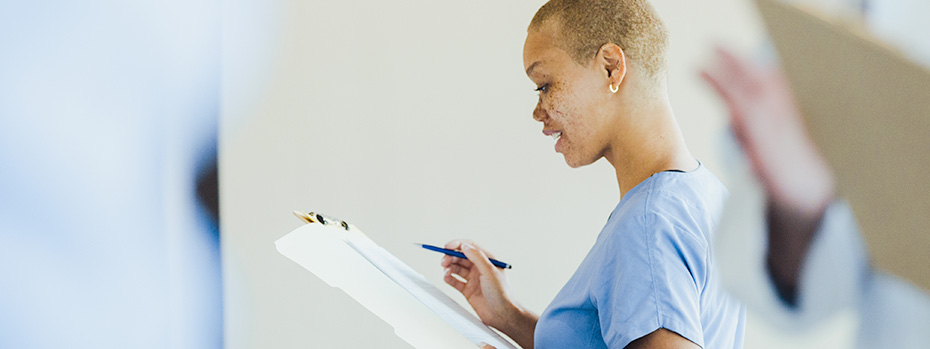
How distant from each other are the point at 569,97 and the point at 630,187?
11cm

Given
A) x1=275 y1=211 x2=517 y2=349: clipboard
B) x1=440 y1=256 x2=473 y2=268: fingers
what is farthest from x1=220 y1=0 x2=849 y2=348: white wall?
→ x1=275 y1=211 x2=517 y2=349: clipboard

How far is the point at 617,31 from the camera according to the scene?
2.29ft

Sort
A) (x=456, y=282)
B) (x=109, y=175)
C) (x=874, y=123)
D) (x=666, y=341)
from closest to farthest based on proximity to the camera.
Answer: (x=874, y=123), (x=666, y=341), (x=109, y=175), (x=456, y=282)

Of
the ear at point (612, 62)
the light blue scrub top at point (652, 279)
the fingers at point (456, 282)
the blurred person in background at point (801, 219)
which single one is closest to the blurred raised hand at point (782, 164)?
the blurred person in background at point (801, 219)

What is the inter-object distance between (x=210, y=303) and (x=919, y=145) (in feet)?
3.93

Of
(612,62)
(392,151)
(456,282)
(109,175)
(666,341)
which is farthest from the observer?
(392,151)

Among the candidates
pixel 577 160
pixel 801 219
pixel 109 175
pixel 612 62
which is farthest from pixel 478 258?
pixel 801 219

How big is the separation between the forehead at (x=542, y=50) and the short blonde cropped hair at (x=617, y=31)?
0.01 metres

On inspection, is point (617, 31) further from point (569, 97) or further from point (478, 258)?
point (478, 258)

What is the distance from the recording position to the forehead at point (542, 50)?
0.74 m

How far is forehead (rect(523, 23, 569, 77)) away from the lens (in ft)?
2.44

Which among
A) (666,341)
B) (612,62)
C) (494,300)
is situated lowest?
(494,300)

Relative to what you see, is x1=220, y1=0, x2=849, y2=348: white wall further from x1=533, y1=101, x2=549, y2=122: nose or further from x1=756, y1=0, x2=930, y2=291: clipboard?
x1=756, y1=0, x2=930, y2=291: clipboard

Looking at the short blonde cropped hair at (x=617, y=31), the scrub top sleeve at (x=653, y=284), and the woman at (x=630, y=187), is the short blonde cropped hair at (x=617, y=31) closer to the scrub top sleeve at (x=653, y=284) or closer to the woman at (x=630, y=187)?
the woman at (x=630, y=187)
